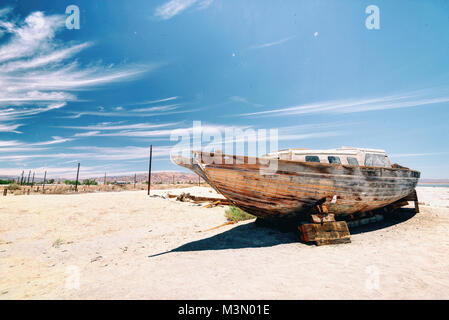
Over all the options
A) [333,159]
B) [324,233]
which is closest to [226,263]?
[324,233]

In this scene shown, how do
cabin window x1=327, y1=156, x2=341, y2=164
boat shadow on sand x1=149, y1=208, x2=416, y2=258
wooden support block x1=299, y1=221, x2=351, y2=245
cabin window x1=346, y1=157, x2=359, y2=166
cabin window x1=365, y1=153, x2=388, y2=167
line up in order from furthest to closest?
1. cabin window x1=365, y1=153, x2=388, y2=167
2. cabin window x1=346, y1=157, x2=359, y2=166
3. cabin window x1=327, y1=156, x2=341, y2=164
4. boat shadow on sand x1=149, y1=208, x2=416, y2=258
5. wooden support block x1=299, y1=221, x2=351, y2=245

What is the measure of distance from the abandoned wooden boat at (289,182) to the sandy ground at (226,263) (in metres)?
1.08

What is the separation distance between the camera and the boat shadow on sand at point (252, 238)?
19.6ft

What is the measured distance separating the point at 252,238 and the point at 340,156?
4349mm

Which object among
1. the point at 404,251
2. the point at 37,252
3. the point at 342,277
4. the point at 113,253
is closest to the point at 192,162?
the point at 113,253

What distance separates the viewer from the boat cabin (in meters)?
7.25

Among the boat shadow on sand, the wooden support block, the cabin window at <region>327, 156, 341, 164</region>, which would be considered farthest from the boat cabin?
the boat shadow on sand

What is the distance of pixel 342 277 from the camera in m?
3.53

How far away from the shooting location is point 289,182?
19.7ft

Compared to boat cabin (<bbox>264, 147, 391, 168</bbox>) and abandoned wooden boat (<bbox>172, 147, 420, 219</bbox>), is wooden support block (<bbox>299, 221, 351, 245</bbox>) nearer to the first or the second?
abandoned wooden boat (<bbox>172, 147, 420, 219</bbox>)

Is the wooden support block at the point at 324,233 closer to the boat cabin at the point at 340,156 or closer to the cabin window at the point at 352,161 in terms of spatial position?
the boat cabin at the point at 340,156

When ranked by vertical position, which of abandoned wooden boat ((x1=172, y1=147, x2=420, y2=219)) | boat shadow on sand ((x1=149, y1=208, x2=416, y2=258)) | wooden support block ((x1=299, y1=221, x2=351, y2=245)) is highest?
abandoned wooden boat ((x1=172, y1=147, x2=420, y2=219))

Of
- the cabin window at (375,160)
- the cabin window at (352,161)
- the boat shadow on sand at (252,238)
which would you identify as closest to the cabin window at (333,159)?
the cabin window at (352,161)

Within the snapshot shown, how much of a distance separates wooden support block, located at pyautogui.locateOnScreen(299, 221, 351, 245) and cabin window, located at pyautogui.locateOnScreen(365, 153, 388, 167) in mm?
3223
